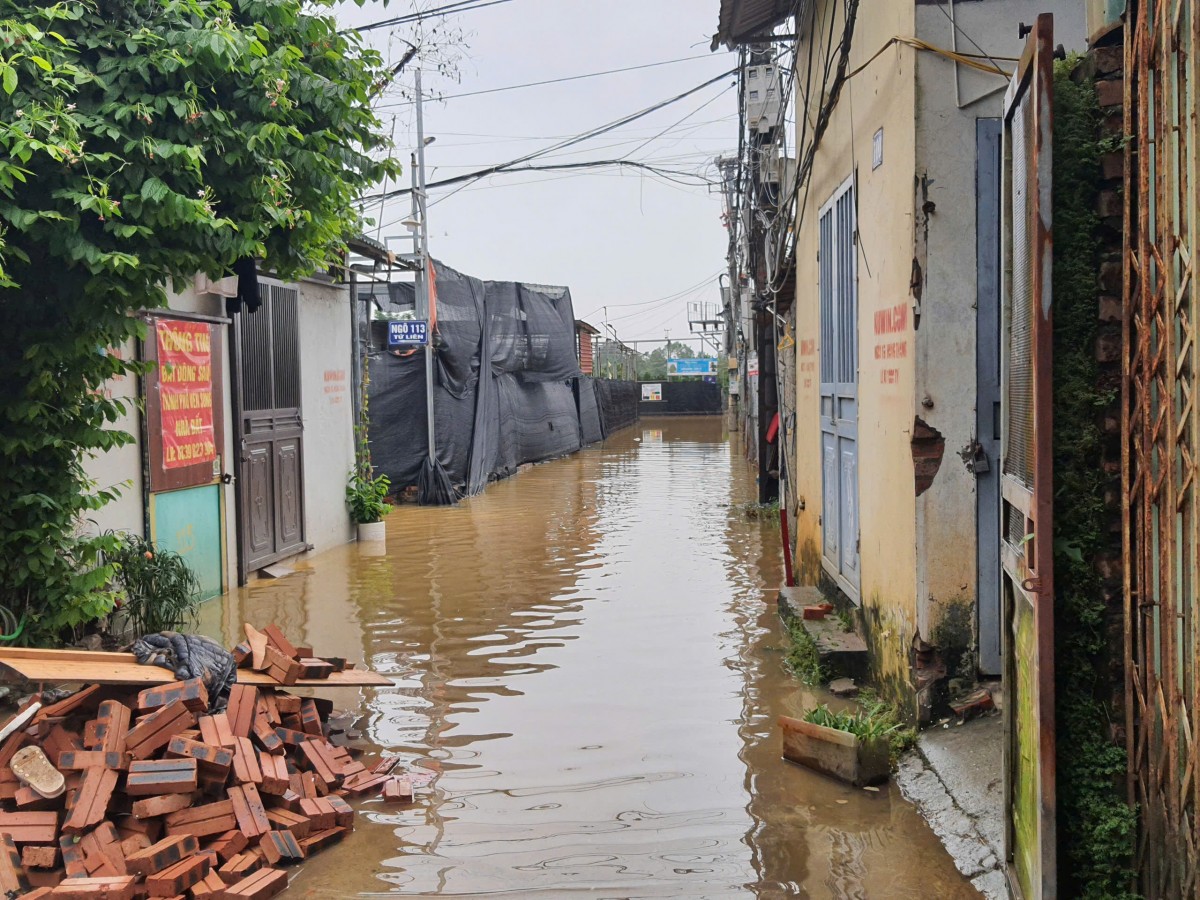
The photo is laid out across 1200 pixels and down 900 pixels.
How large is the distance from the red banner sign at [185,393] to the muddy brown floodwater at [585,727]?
1459 millimetres

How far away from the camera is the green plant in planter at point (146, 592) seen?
7969mm

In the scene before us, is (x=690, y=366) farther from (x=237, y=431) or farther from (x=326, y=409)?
(x=237, y=431)

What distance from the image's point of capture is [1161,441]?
3.15m

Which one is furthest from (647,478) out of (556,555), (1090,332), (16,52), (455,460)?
(1090,332)

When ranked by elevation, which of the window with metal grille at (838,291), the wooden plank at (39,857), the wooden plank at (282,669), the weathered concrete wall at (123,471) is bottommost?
the wooden plank at (39,857)

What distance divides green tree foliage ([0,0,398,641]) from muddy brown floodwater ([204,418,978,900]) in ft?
7.51

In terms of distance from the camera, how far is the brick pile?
419cm

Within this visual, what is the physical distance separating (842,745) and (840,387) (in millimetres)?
3325

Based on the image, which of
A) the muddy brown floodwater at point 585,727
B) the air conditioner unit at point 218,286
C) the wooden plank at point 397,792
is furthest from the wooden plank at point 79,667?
the air conditioner unit at point 218,286

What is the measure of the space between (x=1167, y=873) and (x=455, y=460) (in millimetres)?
16641

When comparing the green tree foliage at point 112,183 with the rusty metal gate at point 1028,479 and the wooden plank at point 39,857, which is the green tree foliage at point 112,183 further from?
the rusty metal gate at point 1028,479

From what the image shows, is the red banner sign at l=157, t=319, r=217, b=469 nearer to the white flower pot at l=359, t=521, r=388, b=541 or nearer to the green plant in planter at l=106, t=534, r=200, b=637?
the green plant in planter at l=106, t=534, r=200, b=637

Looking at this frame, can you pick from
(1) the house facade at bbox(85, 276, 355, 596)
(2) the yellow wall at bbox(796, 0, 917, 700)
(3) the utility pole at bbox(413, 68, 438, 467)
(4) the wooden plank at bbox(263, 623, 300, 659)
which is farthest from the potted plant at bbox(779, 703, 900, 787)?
(3) the utility pole at bbox(413, 68, 438, 467)

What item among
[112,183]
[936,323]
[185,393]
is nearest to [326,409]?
[185,393]
